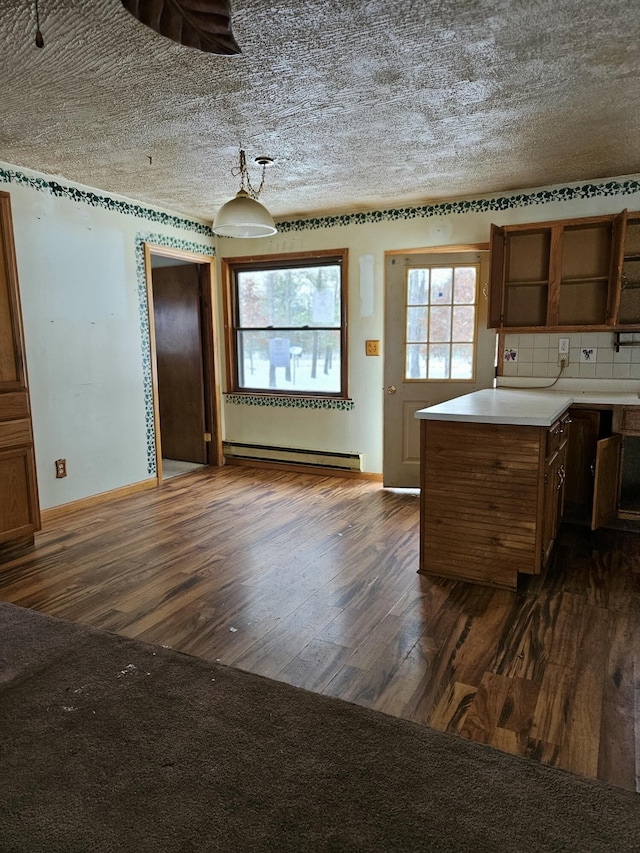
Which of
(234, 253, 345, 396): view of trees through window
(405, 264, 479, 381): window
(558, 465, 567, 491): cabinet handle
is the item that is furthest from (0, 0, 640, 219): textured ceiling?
(558, 465, 567, 491): cabinet handle

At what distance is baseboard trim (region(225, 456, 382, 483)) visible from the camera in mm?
5047

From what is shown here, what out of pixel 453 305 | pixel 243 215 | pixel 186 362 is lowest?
pixel 186 362

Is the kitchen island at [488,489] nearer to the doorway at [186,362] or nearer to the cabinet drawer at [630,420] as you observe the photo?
the cabinet drawer at [630,420]

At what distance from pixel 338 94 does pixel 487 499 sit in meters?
2.04

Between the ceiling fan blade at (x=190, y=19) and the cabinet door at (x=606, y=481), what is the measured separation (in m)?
2.83

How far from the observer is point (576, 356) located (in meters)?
4.05

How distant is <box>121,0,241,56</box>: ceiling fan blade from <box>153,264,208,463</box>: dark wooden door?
4350mm

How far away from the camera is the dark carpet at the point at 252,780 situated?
1.36 metres

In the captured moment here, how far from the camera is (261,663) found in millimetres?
2098

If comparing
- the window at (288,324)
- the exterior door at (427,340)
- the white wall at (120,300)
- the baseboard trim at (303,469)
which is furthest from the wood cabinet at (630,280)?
the baseboard trim at (303,469)

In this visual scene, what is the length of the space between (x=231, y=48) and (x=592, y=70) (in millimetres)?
1745

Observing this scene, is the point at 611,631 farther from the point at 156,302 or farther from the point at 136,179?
the point at 156,302

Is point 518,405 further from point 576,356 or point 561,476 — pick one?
point 576,356

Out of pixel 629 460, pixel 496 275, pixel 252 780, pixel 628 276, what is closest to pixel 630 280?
pixel 628 276
